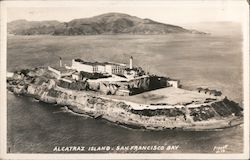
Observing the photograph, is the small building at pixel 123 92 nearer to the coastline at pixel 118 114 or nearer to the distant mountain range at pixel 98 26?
the coastline at pixel 118 114

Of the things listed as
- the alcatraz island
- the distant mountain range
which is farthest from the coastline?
the distant mountain range

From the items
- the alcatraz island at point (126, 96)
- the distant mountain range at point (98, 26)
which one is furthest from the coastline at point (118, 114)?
the distant mountain range at point (98, 26)

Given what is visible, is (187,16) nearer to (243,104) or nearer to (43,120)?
(243,104)

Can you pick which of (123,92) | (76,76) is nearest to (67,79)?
(76,76)

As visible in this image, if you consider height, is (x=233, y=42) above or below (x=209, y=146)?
above

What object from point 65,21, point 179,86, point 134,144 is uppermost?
point 65,21

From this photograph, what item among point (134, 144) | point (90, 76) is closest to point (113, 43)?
point (90, 76)
